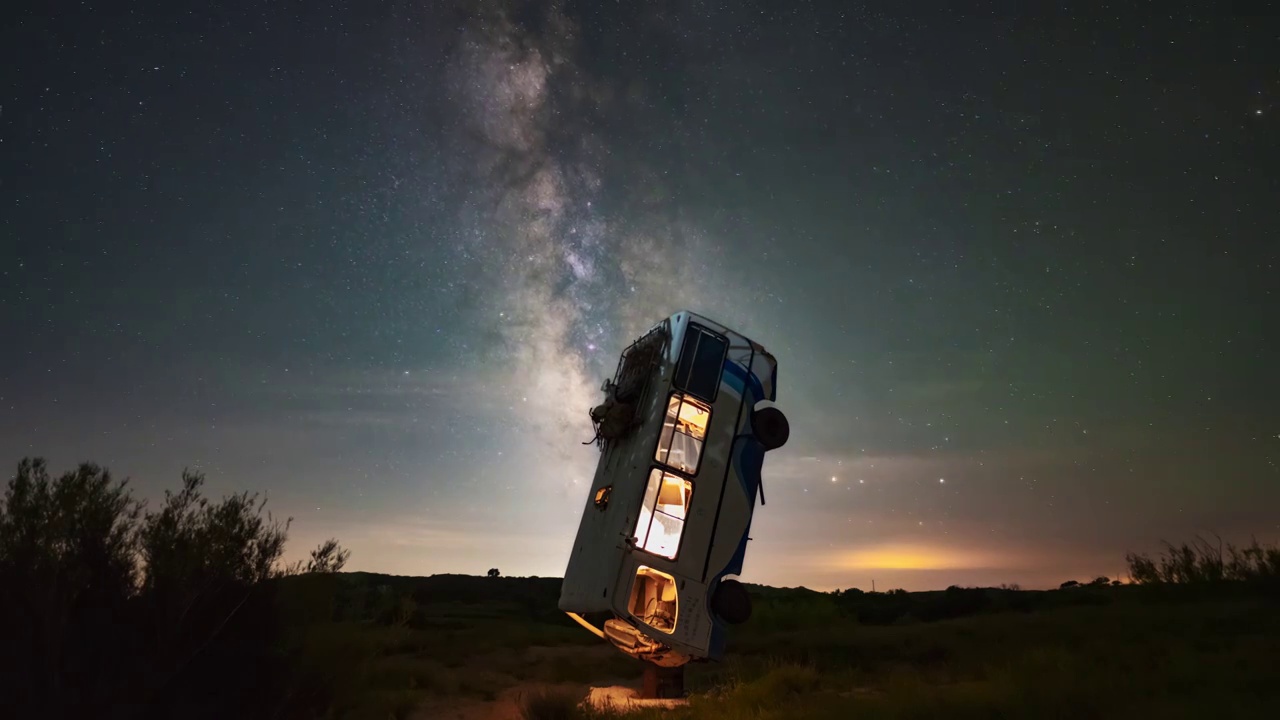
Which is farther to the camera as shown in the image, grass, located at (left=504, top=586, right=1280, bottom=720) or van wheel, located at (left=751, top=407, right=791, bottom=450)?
van wheel, located at (left=751, top=407, right=791, bottom=450)

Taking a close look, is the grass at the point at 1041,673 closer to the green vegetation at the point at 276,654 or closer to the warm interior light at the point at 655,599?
the green vegetation at the point at 276,654

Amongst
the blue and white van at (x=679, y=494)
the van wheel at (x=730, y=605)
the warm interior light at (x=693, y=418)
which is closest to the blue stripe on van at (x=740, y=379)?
the blue and white van at (x=679, y=494)

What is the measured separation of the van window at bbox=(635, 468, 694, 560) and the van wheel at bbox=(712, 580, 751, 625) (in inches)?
37.3

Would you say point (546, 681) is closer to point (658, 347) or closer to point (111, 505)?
point (658, 347)

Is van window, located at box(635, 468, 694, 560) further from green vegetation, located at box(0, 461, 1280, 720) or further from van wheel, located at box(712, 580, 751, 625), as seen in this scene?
green vegetation, located at box(0, 461, 1280, 720)

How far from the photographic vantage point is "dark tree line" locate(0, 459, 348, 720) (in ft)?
19.4

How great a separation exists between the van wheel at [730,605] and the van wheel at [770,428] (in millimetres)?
2435

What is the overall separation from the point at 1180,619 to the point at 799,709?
8552mm

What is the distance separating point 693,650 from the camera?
32.3 ft

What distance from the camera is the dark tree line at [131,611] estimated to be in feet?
19.4

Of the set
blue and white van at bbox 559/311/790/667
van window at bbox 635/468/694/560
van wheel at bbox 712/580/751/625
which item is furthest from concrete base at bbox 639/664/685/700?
van window at bbox 635/468/694/560

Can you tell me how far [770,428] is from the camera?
1145 centimetres

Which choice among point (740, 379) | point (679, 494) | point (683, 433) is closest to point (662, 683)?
point (679, 494)

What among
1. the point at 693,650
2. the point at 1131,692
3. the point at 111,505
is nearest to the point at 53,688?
the point at 111,505
